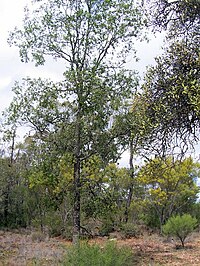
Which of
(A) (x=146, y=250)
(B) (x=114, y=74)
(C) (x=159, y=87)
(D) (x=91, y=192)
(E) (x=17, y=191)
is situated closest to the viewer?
(C) (x=159, y=87)

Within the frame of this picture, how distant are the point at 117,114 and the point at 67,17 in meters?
2.92

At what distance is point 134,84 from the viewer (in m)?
10.6

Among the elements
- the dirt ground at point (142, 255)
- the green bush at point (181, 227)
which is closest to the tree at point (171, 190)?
the dirt ground at point (142, 255)

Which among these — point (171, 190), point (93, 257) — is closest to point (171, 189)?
point (171, 190)

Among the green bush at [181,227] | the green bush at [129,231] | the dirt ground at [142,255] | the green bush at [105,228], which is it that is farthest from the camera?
the green bush at [105,228]

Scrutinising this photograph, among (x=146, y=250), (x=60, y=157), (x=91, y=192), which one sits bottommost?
(x=146, y=250)

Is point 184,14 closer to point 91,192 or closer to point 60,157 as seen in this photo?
point 60,157

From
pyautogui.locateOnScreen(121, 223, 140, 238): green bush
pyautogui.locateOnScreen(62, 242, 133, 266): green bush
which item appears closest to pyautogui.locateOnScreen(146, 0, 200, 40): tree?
pyautogui.locateOnScreen(62, 242, 133, 266): green bush

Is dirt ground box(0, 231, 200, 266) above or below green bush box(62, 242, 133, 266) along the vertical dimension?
below

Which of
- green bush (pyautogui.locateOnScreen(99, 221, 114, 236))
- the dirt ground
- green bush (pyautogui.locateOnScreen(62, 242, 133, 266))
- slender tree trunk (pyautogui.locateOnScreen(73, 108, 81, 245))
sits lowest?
the dirt ground

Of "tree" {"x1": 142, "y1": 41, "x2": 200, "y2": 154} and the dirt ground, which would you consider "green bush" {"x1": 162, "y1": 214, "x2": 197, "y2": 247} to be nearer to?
the dirt ground

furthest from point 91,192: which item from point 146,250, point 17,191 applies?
point 17,191

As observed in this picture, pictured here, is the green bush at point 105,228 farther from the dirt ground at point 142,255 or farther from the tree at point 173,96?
the tree at point 173,96

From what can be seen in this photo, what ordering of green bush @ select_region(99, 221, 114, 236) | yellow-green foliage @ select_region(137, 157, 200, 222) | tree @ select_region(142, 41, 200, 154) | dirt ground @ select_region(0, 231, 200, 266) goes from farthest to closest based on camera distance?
yellow-green foliage @ select_region(137, 157, 200, 222) → green bush @ select_region(99, 221, 114, 236) → dirt ground @ select_region(0, 231, 200, 266) → tree @ select_region(142, 41, 200, 154)
